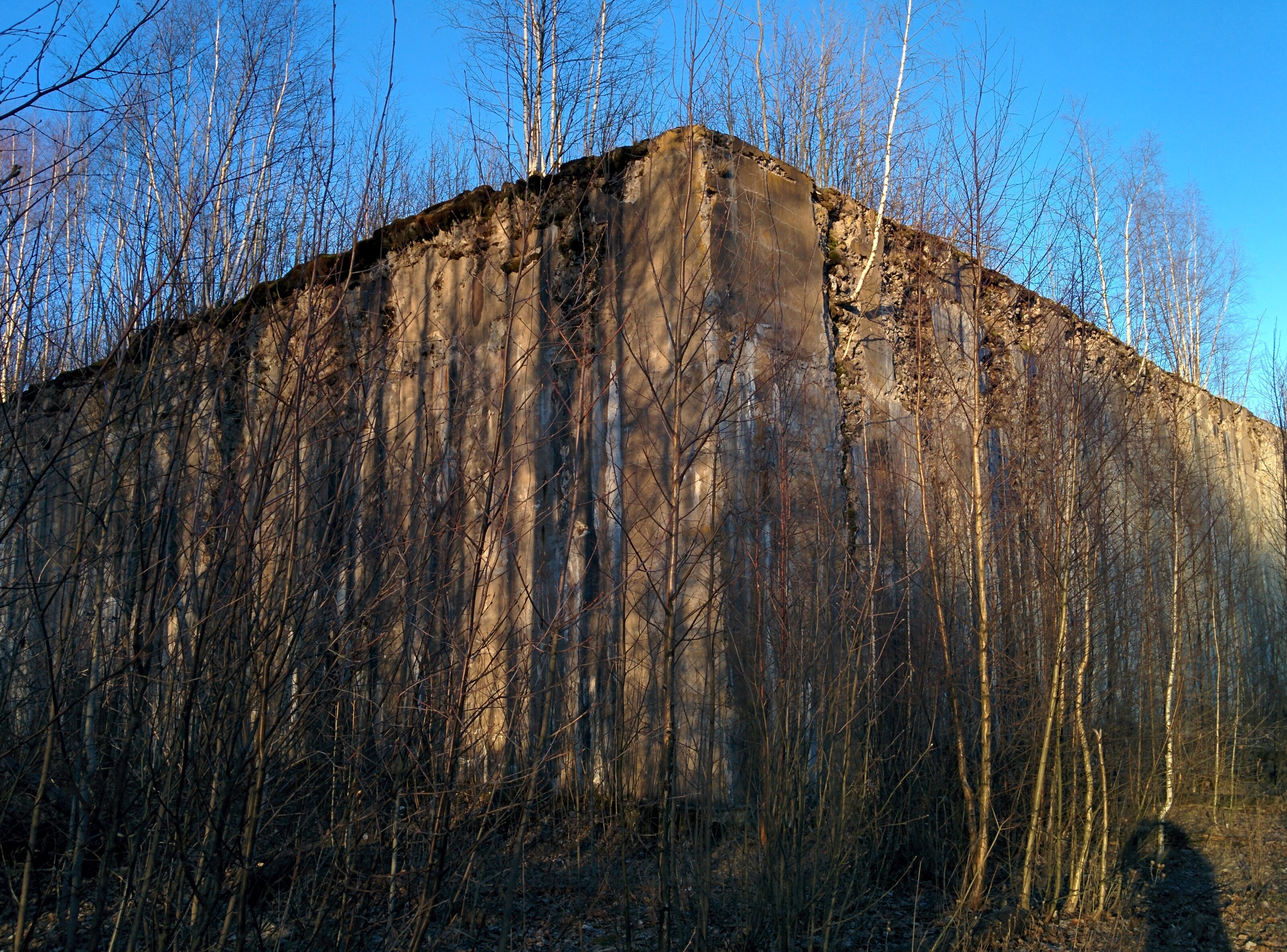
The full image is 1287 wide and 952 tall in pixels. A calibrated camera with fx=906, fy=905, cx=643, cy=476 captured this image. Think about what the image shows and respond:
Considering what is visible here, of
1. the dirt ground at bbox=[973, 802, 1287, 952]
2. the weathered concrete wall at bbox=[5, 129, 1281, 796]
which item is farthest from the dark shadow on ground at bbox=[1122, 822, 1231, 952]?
the weathered concrete wall at bbox=[5, 129, 1281, 796]

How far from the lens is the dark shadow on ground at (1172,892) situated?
4320 millimetres

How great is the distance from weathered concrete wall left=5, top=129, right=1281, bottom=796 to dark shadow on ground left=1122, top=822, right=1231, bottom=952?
6.72 ft

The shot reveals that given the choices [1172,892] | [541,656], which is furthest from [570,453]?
[1172,892]

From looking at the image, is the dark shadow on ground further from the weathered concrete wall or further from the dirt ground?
the weathered concrete wall

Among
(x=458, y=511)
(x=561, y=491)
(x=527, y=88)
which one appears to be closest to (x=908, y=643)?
(x=561, y=491)

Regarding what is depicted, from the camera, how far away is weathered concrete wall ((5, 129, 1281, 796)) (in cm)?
288

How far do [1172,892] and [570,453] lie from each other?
4174mm

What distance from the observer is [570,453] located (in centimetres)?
559

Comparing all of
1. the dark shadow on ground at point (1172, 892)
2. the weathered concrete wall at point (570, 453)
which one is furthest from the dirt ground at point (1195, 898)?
the weathered concrete wall at point (570, 453)

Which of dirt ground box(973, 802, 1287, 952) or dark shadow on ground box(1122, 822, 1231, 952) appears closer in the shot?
dirt ground box(973, 802, 1287, 952)

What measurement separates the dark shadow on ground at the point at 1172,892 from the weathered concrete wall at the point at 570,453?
6.72 ft

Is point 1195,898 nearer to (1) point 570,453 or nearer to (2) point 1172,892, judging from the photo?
(2) point 1172,892

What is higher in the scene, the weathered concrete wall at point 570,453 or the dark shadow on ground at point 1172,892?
the weathered concrete wall at point 570,453

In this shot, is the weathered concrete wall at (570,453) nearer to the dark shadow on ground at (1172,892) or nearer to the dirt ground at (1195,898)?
the dirt ground at (1195,898)
